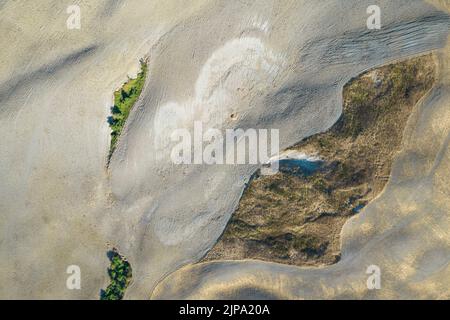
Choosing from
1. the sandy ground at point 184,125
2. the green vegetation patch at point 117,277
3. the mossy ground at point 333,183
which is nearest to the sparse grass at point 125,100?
the sandy ground at point 184,125

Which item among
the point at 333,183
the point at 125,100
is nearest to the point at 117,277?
the point at 125,100

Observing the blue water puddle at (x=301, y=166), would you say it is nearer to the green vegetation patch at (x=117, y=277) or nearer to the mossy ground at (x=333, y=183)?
the mossy ground at (x=333, y=183)

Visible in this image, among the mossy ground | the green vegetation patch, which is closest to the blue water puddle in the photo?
the mossy ground

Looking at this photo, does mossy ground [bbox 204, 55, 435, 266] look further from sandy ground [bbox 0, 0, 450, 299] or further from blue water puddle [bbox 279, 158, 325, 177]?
sandy ground [bbox 0, 0, 450, 299]

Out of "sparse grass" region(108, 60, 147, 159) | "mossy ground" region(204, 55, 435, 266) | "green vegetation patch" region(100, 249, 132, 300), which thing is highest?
"sparse grass" region(108, 60, 147, 159)

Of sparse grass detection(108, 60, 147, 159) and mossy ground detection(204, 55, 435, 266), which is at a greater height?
sparse grass detection(108, 60, 147, 159)
